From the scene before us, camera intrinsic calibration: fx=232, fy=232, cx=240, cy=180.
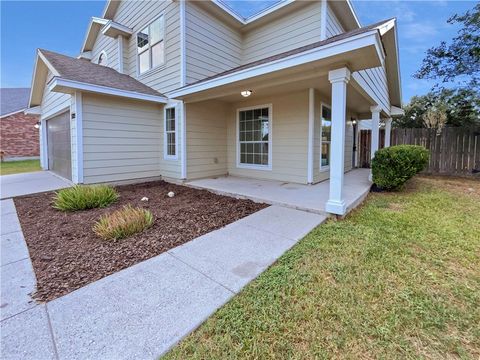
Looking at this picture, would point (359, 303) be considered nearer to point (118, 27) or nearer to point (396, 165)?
point (396, 165)

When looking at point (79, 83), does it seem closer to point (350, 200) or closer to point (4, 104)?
point (350, 200)

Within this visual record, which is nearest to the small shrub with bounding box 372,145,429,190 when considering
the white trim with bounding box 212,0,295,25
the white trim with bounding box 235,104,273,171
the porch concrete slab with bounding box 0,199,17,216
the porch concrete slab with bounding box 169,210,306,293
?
the white trim with bounding box 235,104,273,171

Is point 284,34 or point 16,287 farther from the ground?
point 284,34

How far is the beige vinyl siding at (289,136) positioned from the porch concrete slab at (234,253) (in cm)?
348

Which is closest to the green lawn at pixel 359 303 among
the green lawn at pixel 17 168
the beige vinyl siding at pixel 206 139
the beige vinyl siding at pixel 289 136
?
the beige vinyl siding at pixel 289 136

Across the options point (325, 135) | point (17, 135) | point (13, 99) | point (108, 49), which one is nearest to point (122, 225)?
point (325, 135)

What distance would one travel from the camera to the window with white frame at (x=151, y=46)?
793 cm

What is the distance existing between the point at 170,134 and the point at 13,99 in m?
22.7

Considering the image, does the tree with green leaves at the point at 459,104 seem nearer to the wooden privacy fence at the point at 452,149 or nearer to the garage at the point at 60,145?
the wooden privacy fence at the point at 452,149

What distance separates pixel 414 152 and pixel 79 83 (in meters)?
8.90

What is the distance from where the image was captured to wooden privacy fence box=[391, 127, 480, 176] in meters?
9.16

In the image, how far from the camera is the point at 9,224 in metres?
4.14

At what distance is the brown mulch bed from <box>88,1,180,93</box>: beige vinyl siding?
4.11m

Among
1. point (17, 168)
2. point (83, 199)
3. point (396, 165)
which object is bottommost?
point (83, 199)
